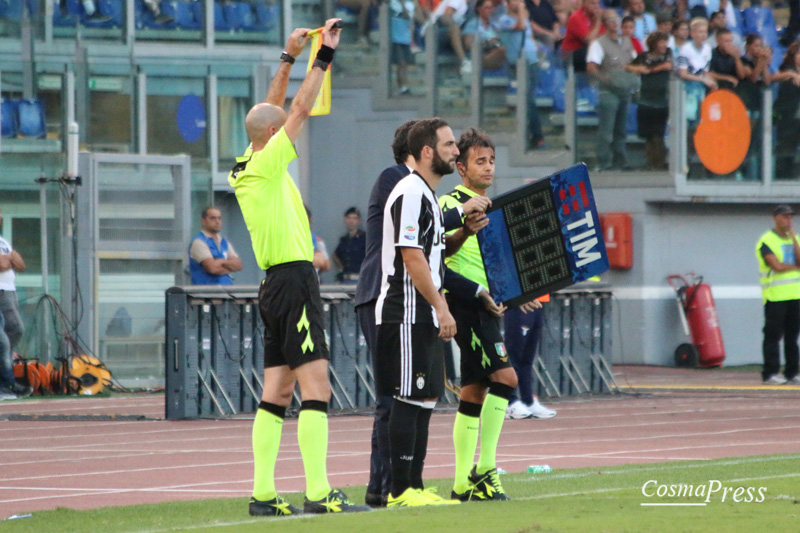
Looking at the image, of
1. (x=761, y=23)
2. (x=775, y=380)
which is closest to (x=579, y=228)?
(x=775, y=380)

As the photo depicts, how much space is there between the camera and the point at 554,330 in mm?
17812

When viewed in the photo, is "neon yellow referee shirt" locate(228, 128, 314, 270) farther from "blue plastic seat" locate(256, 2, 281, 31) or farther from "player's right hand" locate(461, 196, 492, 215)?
"blue plastic seat" locate(256, 2, 281, 31)

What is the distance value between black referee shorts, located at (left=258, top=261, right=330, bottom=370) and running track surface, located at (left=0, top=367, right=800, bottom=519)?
160cm

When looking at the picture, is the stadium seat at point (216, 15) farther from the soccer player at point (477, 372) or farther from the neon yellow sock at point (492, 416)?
the neon yellow sock at point (492, 416)

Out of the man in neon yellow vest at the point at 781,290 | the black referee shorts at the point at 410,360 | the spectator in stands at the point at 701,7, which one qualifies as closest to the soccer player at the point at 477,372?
the black referee shorts at the point at 410,360

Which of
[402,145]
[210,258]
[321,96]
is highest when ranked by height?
[321,96]

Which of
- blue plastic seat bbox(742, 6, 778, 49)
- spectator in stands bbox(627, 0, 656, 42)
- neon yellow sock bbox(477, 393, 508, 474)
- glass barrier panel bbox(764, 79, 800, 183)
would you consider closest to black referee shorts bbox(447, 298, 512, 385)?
neon yellow sock bbox(477, 393, 508, 474)

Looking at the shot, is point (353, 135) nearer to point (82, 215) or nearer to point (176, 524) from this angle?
point (82, 215)

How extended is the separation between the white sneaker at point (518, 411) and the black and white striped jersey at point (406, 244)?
7027mm

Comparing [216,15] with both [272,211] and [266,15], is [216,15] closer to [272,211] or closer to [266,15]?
[266,15]

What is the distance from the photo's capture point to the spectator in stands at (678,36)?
2247cm

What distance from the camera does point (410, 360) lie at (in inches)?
306

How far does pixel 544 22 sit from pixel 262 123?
52.4ft

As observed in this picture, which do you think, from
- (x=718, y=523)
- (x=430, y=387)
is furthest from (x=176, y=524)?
(x=718, y=523)
